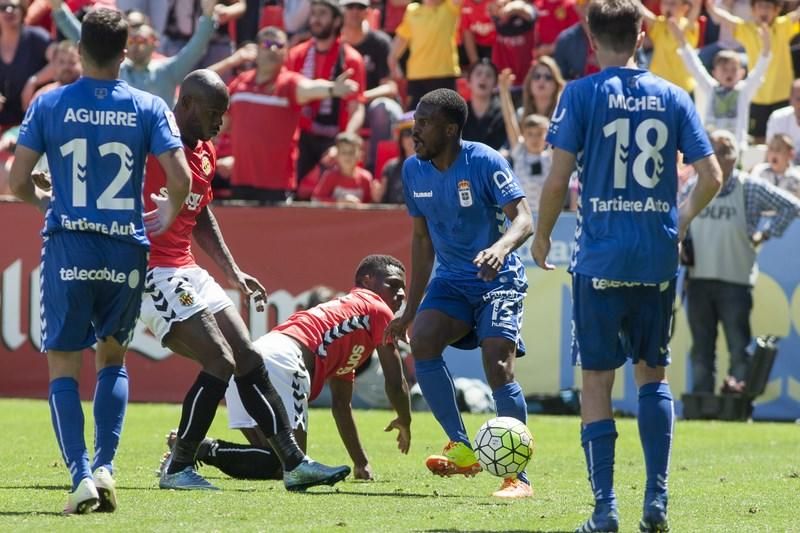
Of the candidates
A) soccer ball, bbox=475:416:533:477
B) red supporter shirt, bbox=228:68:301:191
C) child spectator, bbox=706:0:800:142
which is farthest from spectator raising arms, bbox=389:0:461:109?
soccer ball, bbox=475:416:533:477

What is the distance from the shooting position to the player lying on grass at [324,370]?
9500 millimetres

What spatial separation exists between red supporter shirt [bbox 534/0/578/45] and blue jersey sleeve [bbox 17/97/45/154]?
12.3 metres

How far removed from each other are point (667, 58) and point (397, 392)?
9367 millimetres

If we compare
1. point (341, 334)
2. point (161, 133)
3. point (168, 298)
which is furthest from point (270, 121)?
point (161, 133)

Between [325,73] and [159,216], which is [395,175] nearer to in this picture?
[325,73]

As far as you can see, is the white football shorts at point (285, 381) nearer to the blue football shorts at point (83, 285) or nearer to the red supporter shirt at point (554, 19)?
the blue football shorts at point (83, 285)

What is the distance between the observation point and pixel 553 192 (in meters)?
6.93

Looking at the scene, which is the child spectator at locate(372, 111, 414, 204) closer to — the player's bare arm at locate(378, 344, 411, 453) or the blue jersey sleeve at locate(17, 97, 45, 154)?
the player's bare arm at locate(378, 344, 411, 453)

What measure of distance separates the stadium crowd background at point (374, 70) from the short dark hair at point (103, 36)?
834 cm

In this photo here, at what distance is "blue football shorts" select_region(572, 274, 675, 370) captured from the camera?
23.0 ft

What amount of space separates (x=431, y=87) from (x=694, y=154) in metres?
11.7


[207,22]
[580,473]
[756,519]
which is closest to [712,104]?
[207,22]

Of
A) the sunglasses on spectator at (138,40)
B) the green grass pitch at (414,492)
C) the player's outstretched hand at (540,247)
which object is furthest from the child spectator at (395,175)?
the player's outstretched hand at (540,247)

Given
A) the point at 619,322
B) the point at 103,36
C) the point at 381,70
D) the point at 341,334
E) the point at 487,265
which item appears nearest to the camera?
the point at 619,322
